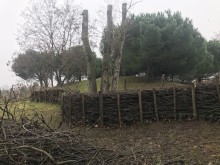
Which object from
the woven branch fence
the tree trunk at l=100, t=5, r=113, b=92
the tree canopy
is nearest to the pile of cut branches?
the tree trunk at l=100, t=5, r=113, b=92

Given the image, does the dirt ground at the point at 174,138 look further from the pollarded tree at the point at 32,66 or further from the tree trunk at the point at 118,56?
the pollarded tree at the point at 32,66

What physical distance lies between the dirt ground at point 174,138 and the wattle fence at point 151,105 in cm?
40

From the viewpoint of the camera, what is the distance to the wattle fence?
14.1 metres

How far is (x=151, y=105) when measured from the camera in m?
14.9

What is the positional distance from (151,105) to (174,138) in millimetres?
3424

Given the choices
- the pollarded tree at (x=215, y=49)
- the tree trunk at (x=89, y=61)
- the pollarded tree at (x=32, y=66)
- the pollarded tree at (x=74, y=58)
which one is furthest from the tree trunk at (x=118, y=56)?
the pollarded tree at (x=215, y=49)

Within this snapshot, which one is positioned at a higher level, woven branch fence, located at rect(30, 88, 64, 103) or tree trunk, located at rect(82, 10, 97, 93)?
tree trunk, located at rect(82, 10, 97, 93)

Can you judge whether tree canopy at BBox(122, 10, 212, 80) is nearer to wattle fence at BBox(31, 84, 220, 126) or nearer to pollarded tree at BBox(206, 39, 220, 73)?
pollarded tree at BBox(206, 39, 220, 73)

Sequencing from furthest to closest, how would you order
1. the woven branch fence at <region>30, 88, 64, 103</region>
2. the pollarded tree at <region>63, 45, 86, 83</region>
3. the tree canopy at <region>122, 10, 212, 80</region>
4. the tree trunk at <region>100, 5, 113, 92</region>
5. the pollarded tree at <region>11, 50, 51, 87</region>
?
the pollarded tree at <region>11, 50, 51, 87</region> → the pollarded tree at <region>63, 45, 86, 83</region> → the tree canopy at <region>122, 10, 212, 80</region> → the woven branch fence at <region>30, 88, 64, 103</region> → the tree trunk at <region>100, 5, 113, 92</region>

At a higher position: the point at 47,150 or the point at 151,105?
the point at 47,150

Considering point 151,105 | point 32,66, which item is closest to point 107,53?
point 151,105

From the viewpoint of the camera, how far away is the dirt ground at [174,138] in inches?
336

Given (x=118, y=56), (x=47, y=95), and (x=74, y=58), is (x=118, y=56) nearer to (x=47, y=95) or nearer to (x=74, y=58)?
(x=47, y=95)

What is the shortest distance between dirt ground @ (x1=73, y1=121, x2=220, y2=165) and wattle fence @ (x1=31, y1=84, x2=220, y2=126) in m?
0.40
